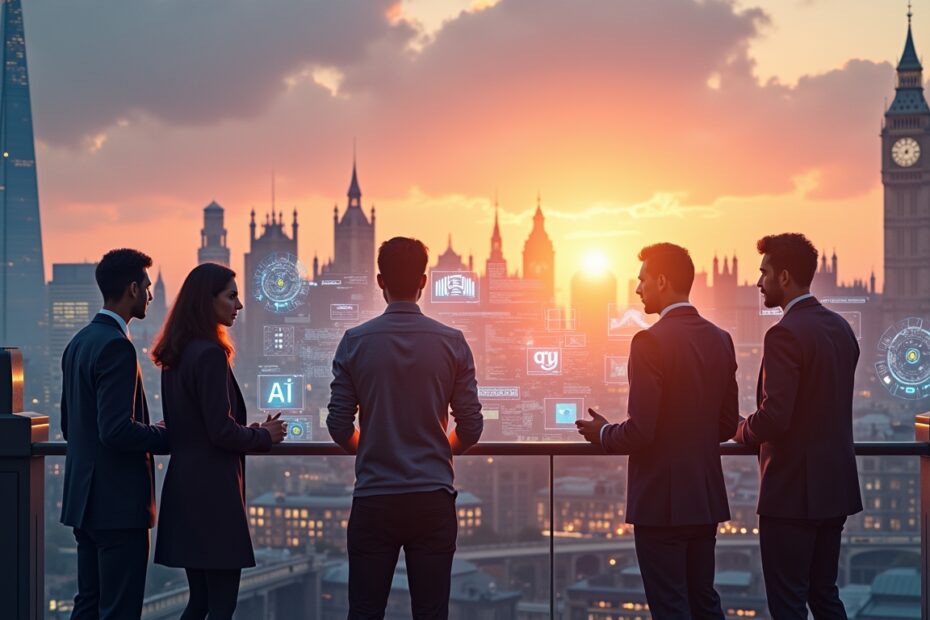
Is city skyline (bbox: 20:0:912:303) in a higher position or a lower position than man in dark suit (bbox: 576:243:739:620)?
higher

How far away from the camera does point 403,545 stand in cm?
300

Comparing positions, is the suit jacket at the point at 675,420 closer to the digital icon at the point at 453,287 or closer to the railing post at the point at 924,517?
the railing post at the point at 924,517

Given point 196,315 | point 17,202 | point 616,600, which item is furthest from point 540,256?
point 196,315

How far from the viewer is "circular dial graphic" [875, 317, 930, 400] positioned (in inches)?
2309

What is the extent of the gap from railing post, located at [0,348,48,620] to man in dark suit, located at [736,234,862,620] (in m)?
2.42

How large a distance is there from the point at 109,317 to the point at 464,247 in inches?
2923

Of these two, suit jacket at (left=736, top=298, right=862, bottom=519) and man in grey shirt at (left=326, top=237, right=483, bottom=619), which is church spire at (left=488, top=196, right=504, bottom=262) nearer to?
suit jacket at (left=736, top=298, right=862, bottom=519)

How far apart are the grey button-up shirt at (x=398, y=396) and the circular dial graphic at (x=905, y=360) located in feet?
192

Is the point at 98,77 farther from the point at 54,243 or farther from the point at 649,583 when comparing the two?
the point at 649,583

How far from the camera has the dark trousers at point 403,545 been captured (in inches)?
115

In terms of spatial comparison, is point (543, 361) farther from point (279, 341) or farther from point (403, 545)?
point (403, 545)

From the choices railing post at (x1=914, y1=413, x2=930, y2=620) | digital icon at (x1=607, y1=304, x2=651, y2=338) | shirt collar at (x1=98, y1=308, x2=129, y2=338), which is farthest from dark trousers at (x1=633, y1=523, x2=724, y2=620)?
digital icon at (x1=607, y1=304, x2=651, y2=338)

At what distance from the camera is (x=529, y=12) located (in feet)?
323

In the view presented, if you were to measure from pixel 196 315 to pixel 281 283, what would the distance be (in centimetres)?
7093
